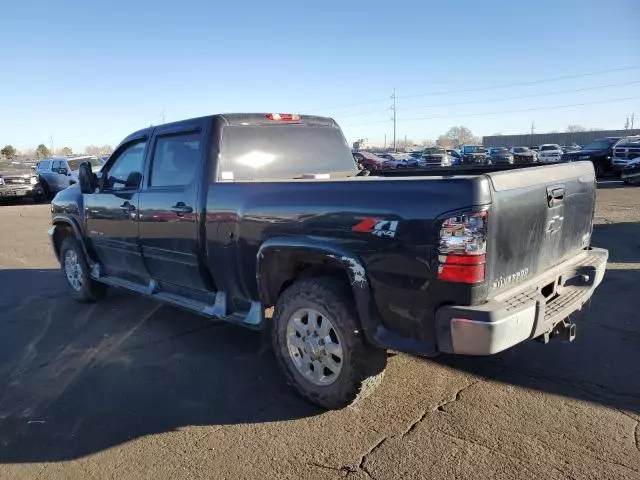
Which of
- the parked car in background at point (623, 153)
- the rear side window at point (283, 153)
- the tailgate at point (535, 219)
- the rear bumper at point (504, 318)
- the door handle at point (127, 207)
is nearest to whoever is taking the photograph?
the rear bumper at point (504, 318)

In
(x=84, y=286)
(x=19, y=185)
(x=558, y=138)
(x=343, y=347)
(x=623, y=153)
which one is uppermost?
(x=558, y=138)

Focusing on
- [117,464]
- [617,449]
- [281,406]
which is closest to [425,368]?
[281,406]

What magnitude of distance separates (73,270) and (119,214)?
169 cm

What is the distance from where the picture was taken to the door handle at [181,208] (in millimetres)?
4398

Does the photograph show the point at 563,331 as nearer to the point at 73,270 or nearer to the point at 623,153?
the point at 73,270

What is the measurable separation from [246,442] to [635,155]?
24890 millimetres

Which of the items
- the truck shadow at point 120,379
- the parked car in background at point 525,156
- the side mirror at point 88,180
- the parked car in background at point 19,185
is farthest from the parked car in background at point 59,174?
the truck shadow at point 120,379

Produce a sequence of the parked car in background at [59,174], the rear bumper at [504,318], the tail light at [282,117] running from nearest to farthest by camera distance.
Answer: the rear bumper at [504,318] → the tail light at [282,117] → the parked car in background at [59,174]

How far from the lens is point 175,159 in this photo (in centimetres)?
472

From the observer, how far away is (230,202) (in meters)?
4.04

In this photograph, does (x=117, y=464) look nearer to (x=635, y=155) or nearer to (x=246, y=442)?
(x=246, y=442)

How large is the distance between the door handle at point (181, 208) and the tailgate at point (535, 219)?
8.22 feet

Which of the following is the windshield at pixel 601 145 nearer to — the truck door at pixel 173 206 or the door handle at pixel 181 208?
the truck door at pixel 173 206

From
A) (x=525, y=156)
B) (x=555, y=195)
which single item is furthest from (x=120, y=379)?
(x=525, y=156)
